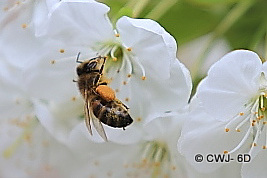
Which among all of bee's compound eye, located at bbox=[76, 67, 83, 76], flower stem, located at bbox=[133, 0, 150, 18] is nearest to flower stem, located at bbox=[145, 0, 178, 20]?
flower stem, located at bbox=[133, 0, 150, 18]

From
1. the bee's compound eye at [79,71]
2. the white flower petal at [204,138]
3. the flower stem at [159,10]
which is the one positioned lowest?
the white flower petal at [204,138]

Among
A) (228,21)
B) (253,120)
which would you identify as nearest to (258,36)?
(228,21)

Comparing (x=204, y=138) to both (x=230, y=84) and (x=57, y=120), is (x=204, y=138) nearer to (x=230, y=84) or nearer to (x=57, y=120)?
(x=230, y=84)

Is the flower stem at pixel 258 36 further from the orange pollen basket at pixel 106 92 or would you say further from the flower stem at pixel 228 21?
the orange pollen basket at pixel 106 92

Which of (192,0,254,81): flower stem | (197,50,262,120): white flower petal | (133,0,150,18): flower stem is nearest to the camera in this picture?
(197,50,262,120): white flower petal

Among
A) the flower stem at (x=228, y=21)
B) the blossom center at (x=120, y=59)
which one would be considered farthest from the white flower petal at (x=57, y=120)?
the flower stem at (x=228, y=21)

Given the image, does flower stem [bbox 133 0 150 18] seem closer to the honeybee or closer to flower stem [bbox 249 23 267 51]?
the honeybee
